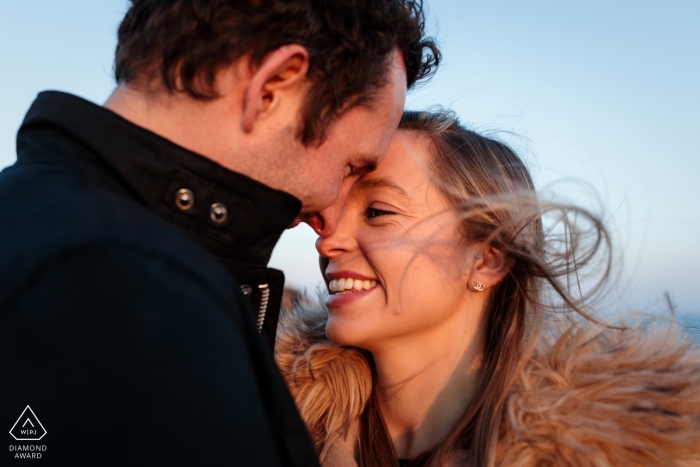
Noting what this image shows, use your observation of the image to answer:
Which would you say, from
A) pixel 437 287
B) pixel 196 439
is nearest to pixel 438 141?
pixel 437 287

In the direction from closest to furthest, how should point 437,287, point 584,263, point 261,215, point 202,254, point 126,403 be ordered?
point 126,403
point 202,254
point 261,215
point 584,263
point 437,287

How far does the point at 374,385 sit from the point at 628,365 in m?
1.29

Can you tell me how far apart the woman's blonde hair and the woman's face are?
0.37ft

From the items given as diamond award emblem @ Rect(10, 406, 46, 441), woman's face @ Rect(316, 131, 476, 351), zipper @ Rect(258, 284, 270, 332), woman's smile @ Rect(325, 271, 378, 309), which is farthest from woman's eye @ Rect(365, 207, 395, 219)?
diamond award emblem @ Rect(10, 406, 46, 441)

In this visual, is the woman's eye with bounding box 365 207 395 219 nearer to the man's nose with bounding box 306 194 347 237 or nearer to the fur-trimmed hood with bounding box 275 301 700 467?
the man's nose with bounding box 306 194 347 237

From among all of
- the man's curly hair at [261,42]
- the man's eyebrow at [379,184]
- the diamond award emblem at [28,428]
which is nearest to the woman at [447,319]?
the man's eyebrow at [379,184]

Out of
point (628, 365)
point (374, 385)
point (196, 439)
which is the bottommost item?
point (374, 385)

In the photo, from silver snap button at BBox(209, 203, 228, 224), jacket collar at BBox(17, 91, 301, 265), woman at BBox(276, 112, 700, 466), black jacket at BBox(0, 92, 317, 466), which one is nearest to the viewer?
black jacket at BBox(0, 92, 317, 466)

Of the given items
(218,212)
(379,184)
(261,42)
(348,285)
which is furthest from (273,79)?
(348,285)

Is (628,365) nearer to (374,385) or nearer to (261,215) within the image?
(374,385)

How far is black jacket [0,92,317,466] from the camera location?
1111 millimetres

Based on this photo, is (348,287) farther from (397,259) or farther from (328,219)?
(328,219)

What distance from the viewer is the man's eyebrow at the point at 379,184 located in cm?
279

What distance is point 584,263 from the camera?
2500mm
